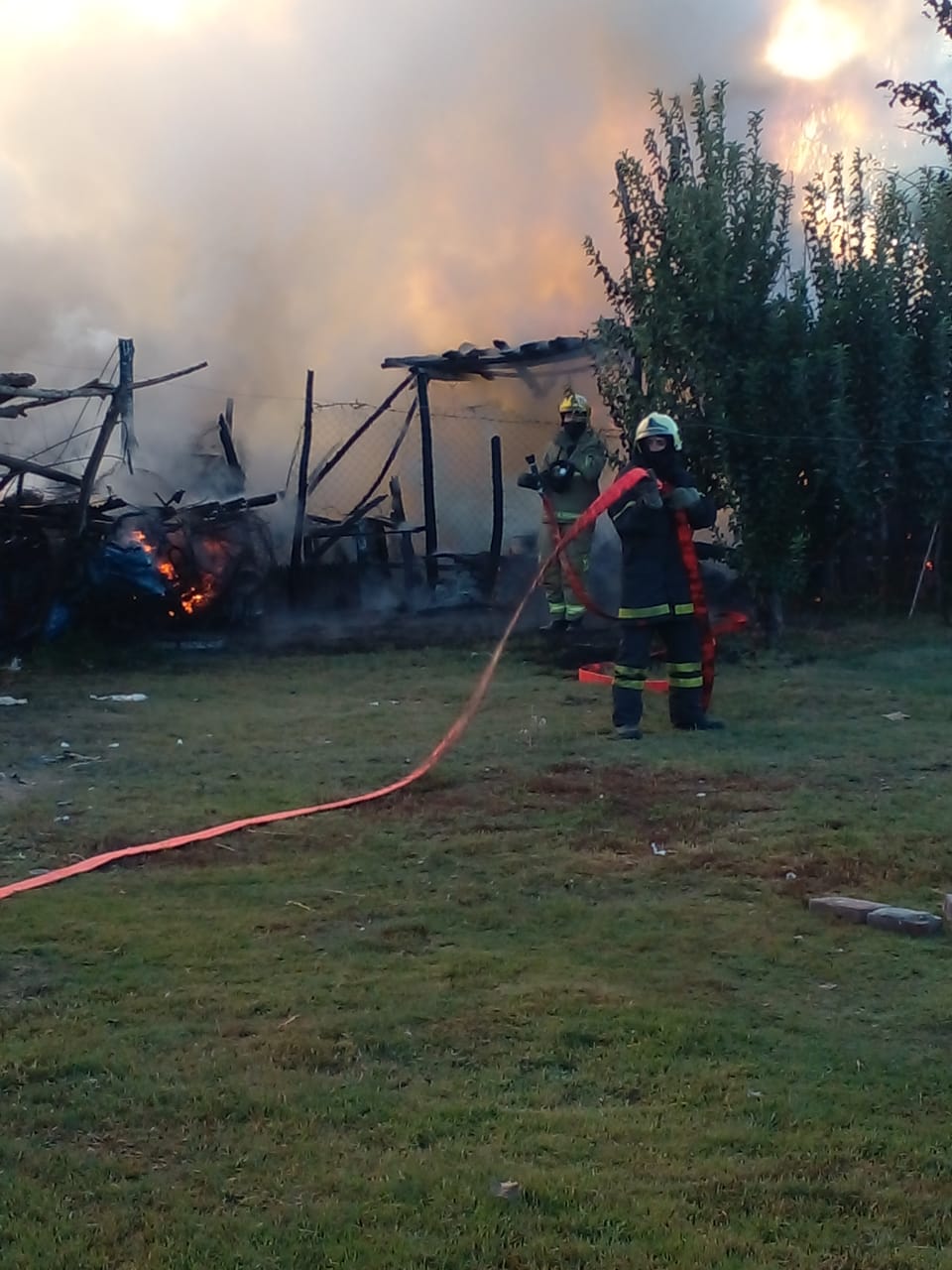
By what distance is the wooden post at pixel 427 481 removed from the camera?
1362 cm

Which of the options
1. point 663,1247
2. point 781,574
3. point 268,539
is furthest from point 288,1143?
point 268,539

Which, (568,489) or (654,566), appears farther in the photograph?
(568,489)

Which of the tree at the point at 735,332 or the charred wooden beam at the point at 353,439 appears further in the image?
the charred wooden beam at the point at 353,439

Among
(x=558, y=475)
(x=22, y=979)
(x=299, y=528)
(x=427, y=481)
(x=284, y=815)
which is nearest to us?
(x=22, y=979)

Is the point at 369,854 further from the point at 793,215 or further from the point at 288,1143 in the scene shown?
the point at 793,215

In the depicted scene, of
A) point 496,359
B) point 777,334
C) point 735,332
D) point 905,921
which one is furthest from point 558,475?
point 905,921

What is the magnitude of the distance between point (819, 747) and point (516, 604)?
6.19m

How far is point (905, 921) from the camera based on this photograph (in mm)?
4621

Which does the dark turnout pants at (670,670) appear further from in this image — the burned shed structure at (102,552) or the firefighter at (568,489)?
the burned shed structure at (102,552)

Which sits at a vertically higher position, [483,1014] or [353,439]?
[353,439]

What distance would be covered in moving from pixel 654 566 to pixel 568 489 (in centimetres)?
395

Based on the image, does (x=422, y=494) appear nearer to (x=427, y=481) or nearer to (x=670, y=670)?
(x=427, y=481)

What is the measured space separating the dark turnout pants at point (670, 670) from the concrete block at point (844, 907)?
10.3ft

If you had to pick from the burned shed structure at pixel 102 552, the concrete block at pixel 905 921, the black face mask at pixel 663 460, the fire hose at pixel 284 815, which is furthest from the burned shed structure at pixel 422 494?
the concrete block at pixel 905 921
